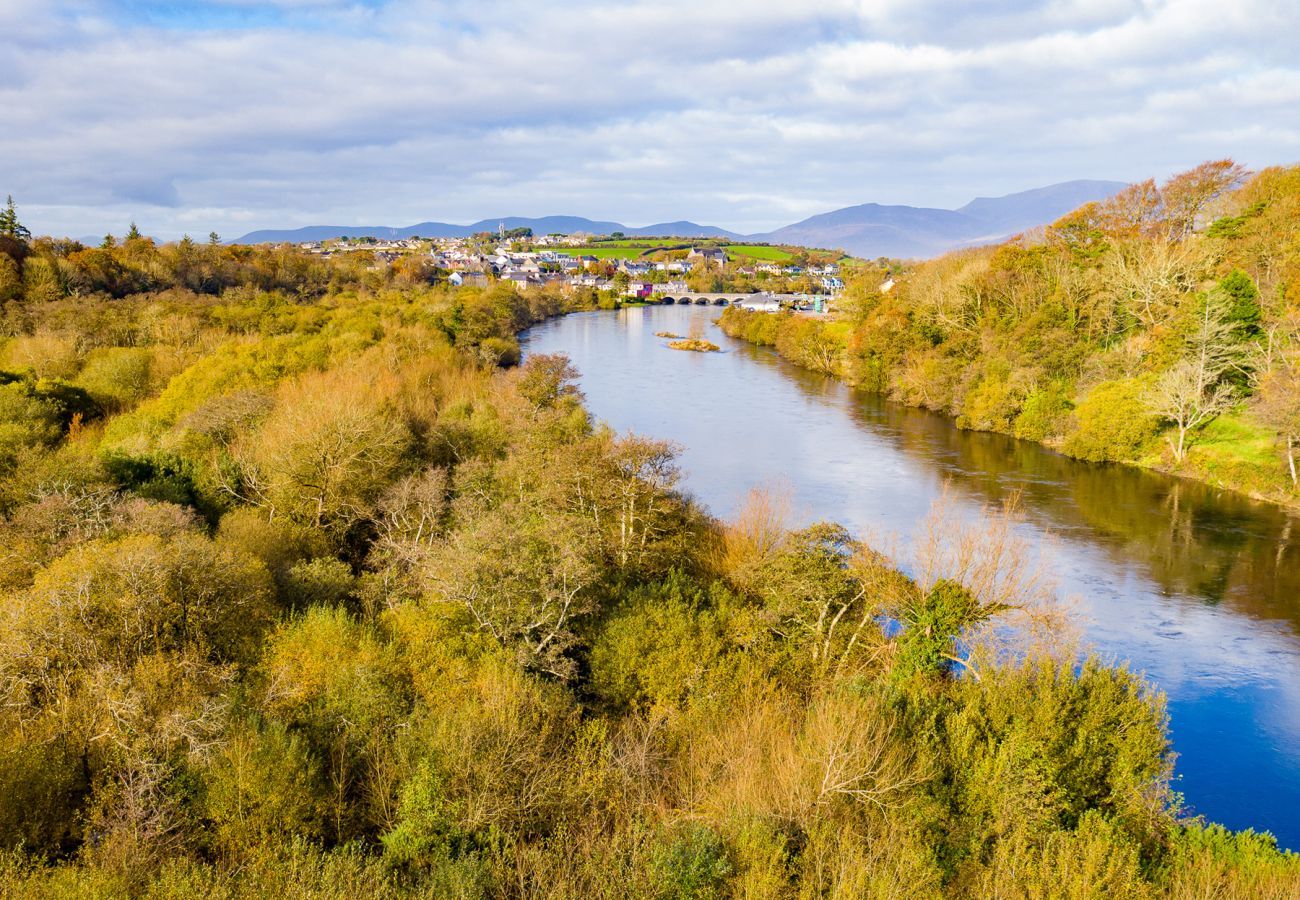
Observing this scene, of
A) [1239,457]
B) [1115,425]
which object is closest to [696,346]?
[1115,425]

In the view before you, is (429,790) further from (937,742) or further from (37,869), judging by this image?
(937,742)

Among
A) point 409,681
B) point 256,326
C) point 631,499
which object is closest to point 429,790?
point 409,681

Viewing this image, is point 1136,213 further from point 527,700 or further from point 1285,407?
point 527,700

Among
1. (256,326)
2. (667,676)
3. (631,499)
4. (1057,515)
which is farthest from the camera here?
(256,326)

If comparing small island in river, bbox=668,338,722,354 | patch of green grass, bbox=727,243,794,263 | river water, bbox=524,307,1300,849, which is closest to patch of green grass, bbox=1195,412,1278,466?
river water, bbox=524,307,1300,849

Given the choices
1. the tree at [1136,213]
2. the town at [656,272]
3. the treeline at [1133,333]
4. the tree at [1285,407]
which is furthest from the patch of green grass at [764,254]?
the tree at [1285,407]

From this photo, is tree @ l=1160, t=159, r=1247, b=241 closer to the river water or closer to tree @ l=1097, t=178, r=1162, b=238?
tree @ l=1097, t=178, r=1162, b=238
